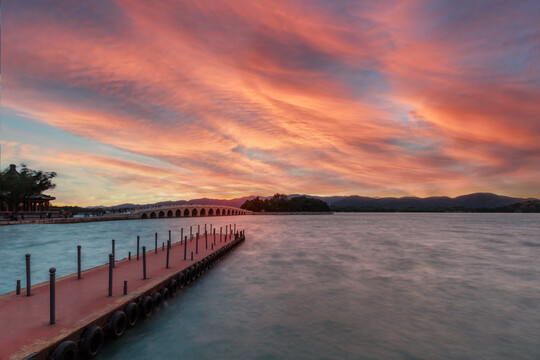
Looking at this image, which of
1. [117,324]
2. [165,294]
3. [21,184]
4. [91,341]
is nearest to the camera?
[91,341]

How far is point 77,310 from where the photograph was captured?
1111 centimetres

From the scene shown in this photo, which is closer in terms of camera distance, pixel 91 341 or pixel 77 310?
pixel 91 341

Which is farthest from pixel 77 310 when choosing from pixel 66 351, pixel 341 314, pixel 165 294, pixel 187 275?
pixel 341 314

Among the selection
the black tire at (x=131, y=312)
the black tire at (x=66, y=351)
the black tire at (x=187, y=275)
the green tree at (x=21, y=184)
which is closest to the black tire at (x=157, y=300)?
the black tire at (x=131, y=312)

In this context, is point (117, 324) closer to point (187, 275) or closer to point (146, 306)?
point (146, 306)

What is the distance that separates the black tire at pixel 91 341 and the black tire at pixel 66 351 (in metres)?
0.35

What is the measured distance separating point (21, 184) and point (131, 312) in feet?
345

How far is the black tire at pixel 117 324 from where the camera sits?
11.4 metres

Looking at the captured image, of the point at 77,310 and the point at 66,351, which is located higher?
the point at 77,310

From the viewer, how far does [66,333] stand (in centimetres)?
914

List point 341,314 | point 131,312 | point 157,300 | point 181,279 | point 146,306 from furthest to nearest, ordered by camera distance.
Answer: point 181,279 < point 341,314 < point 157,300 < point 146,306 < point 131,312

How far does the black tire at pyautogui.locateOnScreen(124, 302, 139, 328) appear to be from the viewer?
12648 mm

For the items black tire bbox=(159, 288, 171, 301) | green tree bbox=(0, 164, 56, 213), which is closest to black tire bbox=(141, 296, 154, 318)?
black tire bbox=(159, 288, 171, 301)

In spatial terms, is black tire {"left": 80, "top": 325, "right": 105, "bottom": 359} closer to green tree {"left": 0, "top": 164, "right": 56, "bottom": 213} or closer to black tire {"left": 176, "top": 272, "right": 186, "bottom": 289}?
black tire {"left": 176, "top": 272, "right": 186, "bottom": 289}
